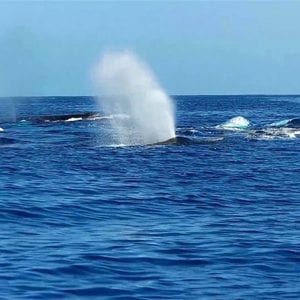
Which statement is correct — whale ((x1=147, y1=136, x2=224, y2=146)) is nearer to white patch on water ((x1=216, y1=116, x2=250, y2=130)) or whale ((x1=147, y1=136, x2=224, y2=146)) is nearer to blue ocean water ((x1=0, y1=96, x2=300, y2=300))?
blue ocean water ((x1=0, y1=96, x2=300, y2=300))

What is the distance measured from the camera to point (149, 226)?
17109 mm

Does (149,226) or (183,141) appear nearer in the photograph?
(149,226)

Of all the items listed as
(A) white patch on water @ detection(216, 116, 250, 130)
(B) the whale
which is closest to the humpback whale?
(A) white patch on water @ detection(216, 116, 250, 130)

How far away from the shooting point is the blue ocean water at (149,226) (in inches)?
495

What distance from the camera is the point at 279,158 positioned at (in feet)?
110

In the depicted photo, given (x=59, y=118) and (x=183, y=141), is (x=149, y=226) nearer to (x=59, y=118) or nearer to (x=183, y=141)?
(x=183, y=141)

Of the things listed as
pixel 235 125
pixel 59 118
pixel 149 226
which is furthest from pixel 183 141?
pixel 59 118

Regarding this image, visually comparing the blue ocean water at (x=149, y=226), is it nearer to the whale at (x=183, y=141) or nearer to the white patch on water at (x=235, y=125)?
the whale at (x=183, y=141)

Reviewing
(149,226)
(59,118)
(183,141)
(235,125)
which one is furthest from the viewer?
(59,118)

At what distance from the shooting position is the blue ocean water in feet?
41.2

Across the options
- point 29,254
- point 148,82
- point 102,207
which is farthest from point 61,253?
point 148,82

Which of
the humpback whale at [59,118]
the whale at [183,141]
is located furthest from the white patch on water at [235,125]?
the humpback whale at [59,118]

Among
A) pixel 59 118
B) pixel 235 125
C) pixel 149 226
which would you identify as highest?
pixel 59 118

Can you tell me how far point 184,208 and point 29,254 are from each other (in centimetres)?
606
